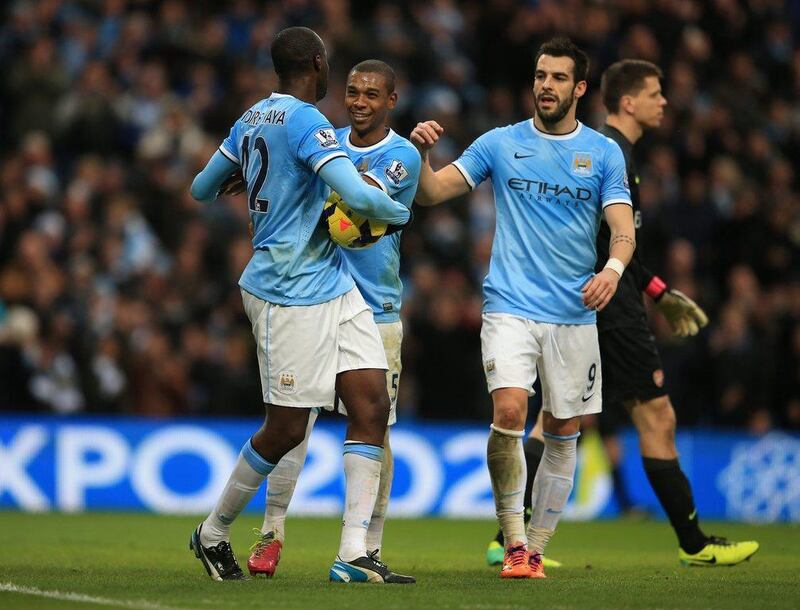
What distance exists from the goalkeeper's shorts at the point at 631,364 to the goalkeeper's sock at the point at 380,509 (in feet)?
5.35

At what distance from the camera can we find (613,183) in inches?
321

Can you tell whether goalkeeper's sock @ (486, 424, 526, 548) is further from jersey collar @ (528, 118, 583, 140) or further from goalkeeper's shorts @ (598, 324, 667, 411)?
jersey collar @ (528, 118, 583, 140)

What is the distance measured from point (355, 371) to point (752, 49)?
50.4ft

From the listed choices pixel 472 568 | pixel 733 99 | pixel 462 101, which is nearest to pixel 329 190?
pixel 472 568

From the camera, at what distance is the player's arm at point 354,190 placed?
6.99 metres

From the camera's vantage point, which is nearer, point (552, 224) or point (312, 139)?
point (312, 139)

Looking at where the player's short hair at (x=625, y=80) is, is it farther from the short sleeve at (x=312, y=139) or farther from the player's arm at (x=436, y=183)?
the short sleeve at (x=312, y=139)

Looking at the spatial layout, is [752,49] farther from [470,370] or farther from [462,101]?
[470,370]

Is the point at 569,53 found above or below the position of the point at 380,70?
above

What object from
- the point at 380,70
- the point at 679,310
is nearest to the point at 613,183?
the point at 380,70

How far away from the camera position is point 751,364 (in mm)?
15859

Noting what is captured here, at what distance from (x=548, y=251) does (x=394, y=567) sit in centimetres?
209

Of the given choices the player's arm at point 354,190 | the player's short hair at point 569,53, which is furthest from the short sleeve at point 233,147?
the player's short hair at point 569,53

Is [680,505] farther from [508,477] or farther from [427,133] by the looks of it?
[427,133]
